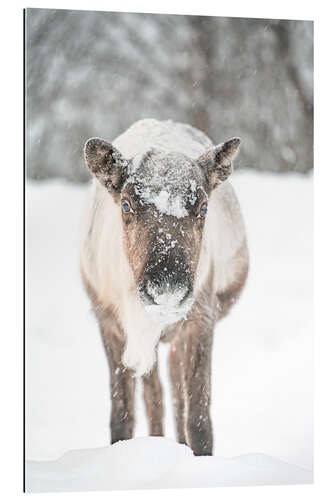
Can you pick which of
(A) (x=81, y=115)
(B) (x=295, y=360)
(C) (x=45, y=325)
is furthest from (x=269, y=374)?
(A) (x=81, y=115)

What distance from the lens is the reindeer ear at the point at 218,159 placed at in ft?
13.6

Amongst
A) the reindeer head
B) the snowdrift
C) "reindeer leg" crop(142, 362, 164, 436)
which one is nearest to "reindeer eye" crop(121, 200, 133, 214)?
the reindeer head

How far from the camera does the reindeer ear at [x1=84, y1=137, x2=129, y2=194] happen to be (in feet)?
13.2

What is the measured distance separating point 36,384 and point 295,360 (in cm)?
129

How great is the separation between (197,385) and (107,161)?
1.13 m

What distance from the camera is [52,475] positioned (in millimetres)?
4176

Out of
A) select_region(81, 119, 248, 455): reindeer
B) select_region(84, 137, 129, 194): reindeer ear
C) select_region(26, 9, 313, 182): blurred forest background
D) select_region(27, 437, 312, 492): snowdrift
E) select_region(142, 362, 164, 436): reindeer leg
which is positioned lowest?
select_region(27, 437, 312, 492): snowdrift

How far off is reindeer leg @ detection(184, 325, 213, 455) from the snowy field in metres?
0.09

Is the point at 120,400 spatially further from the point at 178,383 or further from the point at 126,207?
the point at 126,207

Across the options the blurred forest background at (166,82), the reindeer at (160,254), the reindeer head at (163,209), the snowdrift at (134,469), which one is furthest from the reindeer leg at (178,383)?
the blurred forest background at (166,82)

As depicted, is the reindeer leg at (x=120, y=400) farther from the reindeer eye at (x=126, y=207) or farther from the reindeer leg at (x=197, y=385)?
the reindeer eye at (x=126, y=207)

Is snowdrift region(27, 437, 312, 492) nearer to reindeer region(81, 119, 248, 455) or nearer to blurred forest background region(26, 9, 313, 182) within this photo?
reindeer region(81, 119, 248, 455)

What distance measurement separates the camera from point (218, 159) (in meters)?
4.16

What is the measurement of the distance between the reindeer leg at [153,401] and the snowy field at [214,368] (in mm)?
35
